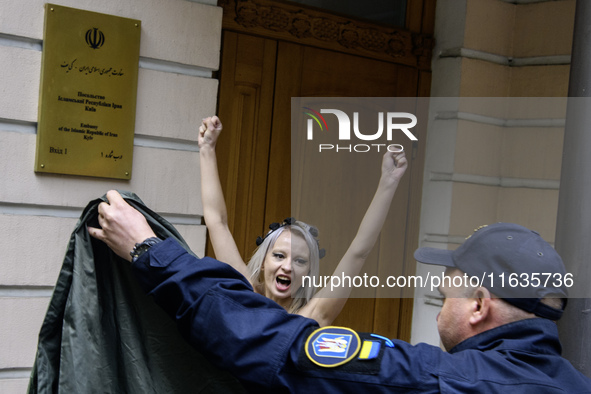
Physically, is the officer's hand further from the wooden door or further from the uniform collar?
the wooden door

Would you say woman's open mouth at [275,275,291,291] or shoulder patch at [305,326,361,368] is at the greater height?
shoulder patch at [305,326,361,368]

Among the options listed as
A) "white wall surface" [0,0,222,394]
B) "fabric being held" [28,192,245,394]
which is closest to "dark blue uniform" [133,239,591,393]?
"fabric being held" [28,192,245,394]

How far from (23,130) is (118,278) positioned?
1916mm

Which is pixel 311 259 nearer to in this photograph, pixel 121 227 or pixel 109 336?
pixel 109 336

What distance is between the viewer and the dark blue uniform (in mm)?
1705

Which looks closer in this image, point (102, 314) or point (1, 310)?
point (102, 314)

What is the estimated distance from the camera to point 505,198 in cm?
529

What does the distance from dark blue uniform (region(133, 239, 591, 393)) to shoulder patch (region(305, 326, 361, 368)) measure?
12mm

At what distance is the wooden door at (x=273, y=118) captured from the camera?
4.46 m

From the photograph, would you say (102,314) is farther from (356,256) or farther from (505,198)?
(505,198)

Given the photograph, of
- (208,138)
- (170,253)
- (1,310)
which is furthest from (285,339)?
(1,310)

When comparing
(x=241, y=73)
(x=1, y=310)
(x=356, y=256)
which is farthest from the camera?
(x=241, y=73)

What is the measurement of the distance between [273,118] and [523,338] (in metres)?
2.98

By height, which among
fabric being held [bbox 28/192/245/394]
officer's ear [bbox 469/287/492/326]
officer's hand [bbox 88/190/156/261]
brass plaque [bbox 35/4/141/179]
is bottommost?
fabric being held [bbox 28/192/245/394]
